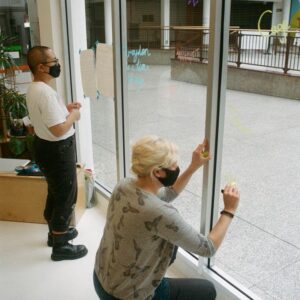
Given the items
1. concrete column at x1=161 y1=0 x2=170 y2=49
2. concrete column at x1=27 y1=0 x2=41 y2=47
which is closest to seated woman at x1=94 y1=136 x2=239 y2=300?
concrete column at x1=161 y1=0 x2=170 y2=49

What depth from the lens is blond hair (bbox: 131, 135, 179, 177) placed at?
1437 millimetres

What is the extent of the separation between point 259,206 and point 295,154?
1.34 metres

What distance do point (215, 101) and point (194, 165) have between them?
0.36 meters

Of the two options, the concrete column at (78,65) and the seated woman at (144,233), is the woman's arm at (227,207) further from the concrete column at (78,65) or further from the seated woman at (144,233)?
the concrete column at (78,65)

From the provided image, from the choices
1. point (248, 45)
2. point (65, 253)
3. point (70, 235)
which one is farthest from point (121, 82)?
point (65, 253)

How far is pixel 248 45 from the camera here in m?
2.39

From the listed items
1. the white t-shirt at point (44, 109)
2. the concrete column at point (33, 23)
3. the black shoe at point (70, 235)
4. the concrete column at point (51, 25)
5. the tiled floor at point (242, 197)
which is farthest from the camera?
the concrete column at point (33, 23)

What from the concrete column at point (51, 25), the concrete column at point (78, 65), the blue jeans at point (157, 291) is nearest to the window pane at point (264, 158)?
the blue jeans at point (157, 291)

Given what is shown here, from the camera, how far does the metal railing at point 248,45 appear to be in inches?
82.3

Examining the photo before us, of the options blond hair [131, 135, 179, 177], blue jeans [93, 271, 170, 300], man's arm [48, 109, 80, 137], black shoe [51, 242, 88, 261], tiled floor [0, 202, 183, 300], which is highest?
blond hair [131, 135, 179, 177]

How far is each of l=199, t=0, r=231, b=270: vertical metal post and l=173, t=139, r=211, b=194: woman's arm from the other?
0.07 m

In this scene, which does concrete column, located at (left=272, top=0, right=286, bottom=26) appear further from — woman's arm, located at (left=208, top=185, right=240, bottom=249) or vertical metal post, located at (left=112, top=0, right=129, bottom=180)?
vertical metal post, located at (left=112, top=0, right=129, bottom=180)

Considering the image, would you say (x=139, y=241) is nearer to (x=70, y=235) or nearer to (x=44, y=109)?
(x=44, y=109)

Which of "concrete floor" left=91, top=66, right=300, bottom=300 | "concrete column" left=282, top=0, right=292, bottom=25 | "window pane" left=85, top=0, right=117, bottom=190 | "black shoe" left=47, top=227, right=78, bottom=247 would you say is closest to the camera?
"concrete column" left=282, top=0, right=292, bottom=25
